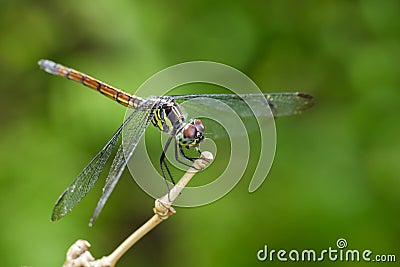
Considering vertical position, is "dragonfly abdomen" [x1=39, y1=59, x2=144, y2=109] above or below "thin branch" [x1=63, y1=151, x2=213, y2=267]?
above

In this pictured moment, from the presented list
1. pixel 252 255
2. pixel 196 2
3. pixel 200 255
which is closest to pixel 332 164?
pixel 252 255

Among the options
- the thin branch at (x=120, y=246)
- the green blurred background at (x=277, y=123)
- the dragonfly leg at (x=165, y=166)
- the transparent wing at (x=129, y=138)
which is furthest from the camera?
the green blurred background at (x=277, y=123)

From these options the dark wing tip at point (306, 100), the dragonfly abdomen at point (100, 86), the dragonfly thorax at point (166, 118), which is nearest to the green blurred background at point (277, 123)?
the dragonfly abdomen at point (100, 86)

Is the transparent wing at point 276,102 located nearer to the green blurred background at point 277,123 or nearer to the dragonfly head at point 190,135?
the dragonfly head at point 190,135

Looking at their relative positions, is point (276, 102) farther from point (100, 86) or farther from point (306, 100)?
point (100, 86)

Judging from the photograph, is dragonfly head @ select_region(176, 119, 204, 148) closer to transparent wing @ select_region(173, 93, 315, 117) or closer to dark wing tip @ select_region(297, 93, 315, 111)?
transparent wing @ select_region(173, 93, 315, 117)

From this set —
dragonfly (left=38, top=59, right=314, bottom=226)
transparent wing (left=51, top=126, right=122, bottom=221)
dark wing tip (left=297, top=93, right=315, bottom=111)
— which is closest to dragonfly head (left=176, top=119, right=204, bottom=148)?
dragonfly (left=38, top=59, right=314, bottom=226)

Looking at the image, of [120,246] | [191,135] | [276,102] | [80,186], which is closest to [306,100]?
[276,102]
